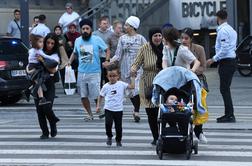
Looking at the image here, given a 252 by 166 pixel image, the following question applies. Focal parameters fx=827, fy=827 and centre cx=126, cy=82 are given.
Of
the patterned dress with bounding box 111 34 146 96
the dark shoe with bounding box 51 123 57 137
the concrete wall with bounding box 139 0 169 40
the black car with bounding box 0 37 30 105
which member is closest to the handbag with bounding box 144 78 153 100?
the dark shoe with bounding box 51 123 57 137

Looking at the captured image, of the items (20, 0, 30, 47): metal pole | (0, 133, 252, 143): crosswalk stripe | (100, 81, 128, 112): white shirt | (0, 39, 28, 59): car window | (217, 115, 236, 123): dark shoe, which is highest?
(20, 0, 30, 47): metal pole

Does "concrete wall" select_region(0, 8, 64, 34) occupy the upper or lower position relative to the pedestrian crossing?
upper

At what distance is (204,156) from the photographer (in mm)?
11398

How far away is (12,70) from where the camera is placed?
19438mm

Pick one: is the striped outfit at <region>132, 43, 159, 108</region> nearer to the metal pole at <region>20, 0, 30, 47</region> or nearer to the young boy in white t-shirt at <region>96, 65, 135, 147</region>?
the young boy in white t-shirt at <region>96, 65, 135, 147</region>

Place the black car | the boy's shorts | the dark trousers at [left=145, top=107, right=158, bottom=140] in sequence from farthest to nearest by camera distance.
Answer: the black car
the boy's shorts
the dark trousers at [left=145, top=107, right=158, bottom=140]

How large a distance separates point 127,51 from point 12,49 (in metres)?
5.14

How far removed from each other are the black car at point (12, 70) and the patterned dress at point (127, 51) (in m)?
4.25

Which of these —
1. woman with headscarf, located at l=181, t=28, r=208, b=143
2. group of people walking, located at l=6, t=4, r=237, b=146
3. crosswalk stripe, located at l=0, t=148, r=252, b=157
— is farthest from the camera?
woman with headscarf, located at l=181, t=28, r=208, b=143

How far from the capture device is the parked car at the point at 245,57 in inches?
1109

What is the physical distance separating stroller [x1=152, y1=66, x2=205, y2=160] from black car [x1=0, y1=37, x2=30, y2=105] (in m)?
8.36

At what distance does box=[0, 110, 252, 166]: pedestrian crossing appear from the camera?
1101 centimetres

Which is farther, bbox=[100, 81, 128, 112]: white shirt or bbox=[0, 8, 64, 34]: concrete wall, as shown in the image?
bbox=[0, 8, 64, 34]: concrete wall

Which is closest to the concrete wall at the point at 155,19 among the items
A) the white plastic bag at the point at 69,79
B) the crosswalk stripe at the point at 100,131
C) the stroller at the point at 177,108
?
the white plastic bag at the point at 69,79
